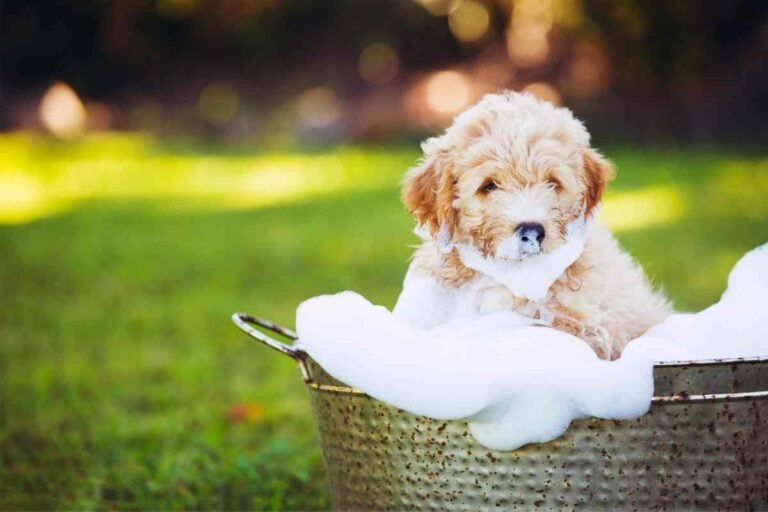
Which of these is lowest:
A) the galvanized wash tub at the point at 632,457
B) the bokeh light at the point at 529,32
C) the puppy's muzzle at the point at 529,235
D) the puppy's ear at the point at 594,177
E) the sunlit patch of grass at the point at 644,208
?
the galvanized wash tub at the point at 632,457

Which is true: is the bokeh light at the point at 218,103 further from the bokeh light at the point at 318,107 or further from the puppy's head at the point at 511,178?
the puppy's head at the point at 511,178

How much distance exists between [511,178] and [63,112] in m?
14.1

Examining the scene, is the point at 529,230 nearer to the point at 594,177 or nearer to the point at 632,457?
the point at 594,177

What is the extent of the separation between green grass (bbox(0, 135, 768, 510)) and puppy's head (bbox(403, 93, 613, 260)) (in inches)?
20.0

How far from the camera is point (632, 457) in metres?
2.02

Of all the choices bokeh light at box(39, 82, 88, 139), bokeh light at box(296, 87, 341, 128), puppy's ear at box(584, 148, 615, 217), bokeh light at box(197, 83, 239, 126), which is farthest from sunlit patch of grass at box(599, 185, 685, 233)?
bokeh light at box(39, 82, 88, 139)

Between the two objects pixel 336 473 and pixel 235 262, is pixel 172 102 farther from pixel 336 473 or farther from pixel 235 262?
pixel 336 473

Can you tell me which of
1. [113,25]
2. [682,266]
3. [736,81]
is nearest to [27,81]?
[113,25]

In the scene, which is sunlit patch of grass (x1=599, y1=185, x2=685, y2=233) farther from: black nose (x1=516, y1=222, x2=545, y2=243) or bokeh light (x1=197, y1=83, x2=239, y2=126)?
bokeh light (x1=197, y1=83, x2=239, y2=126)

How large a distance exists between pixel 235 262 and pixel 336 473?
488 centimetres

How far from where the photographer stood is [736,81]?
13.6 meters

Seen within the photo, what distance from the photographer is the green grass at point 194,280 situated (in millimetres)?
3430

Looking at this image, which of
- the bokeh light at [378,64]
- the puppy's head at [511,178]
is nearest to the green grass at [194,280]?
the puppy's head at [511,178]

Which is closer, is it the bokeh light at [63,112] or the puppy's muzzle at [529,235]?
the puppy's muzzle at [529,235]
